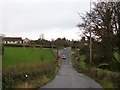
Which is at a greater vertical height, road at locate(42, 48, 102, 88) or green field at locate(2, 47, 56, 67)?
green field at locate(2, 47, 56, 67)

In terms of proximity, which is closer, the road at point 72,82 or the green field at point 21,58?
the road at point 72,82

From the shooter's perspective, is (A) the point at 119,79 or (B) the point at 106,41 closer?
(A) the point at 119,79

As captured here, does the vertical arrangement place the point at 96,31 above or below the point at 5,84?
above

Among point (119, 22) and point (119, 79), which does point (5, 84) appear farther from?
point (119, 22)

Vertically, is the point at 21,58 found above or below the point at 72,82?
above

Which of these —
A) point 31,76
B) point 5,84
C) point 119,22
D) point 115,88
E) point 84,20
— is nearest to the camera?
point 5,84

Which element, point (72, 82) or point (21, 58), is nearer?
point (72, 82)

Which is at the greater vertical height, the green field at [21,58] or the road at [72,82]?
the green field at [21,58]

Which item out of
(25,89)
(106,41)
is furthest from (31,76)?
(106,41)

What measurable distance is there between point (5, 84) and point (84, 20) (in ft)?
99.4

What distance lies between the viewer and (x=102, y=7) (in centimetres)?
4703

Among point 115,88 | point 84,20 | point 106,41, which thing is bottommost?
point 115,88

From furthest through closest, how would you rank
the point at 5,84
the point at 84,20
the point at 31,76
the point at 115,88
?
the point at 84,20 → the point at 31,76 → the point at 115,88 → the point at 5,84

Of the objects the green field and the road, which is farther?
the green field
